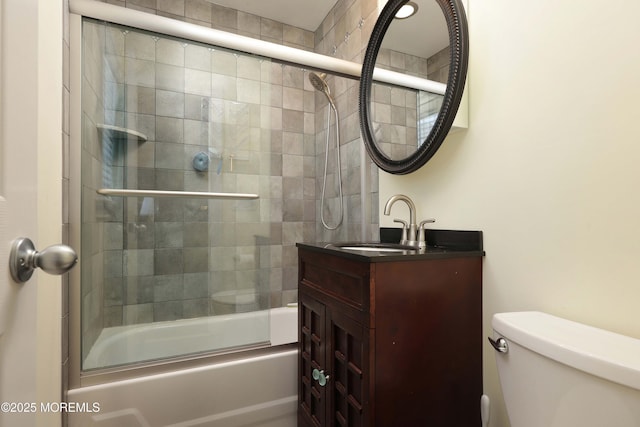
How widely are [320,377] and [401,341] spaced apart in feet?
1.28

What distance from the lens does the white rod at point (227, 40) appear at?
115 centimetres

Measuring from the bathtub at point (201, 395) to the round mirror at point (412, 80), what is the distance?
1.02 m

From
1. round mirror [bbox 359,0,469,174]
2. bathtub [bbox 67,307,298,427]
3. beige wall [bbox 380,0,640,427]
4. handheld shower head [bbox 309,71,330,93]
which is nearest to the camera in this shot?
beige wall [bbox 380,0,640,427]

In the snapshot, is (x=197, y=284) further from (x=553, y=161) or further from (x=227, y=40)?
(x=553, y=161)

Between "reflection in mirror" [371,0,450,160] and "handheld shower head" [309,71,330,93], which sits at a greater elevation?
"handheld shower head" [309,71,330,93]

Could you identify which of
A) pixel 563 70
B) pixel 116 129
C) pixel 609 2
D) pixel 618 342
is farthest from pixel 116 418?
pixel 609 2

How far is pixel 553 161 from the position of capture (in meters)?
0.86

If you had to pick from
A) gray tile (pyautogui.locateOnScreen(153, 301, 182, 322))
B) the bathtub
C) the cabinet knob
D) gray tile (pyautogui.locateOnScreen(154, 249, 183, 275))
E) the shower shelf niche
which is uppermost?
the shower shelf niche

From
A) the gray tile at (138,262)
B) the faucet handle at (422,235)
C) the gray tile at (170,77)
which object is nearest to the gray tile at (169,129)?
the gray tile at (170,77)

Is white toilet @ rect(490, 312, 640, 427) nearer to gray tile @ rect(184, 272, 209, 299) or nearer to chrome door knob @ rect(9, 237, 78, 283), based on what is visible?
chrome door knob @ rect(9, 237, 78, 283)

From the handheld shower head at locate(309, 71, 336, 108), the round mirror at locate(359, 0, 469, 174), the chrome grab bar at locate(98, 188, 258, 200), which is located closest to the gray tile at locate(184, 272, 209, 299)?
the chrome grab bar at locate(98, 188, 258, 200)

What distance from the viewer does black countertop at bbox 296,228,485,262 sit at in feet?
2.99

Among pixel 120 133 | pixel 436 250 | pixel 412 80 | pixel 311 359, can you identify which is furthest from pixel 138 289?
pixel 412 80

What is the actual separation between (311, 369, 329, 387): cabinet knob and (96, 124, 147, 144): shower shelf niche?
1232 millimetres
